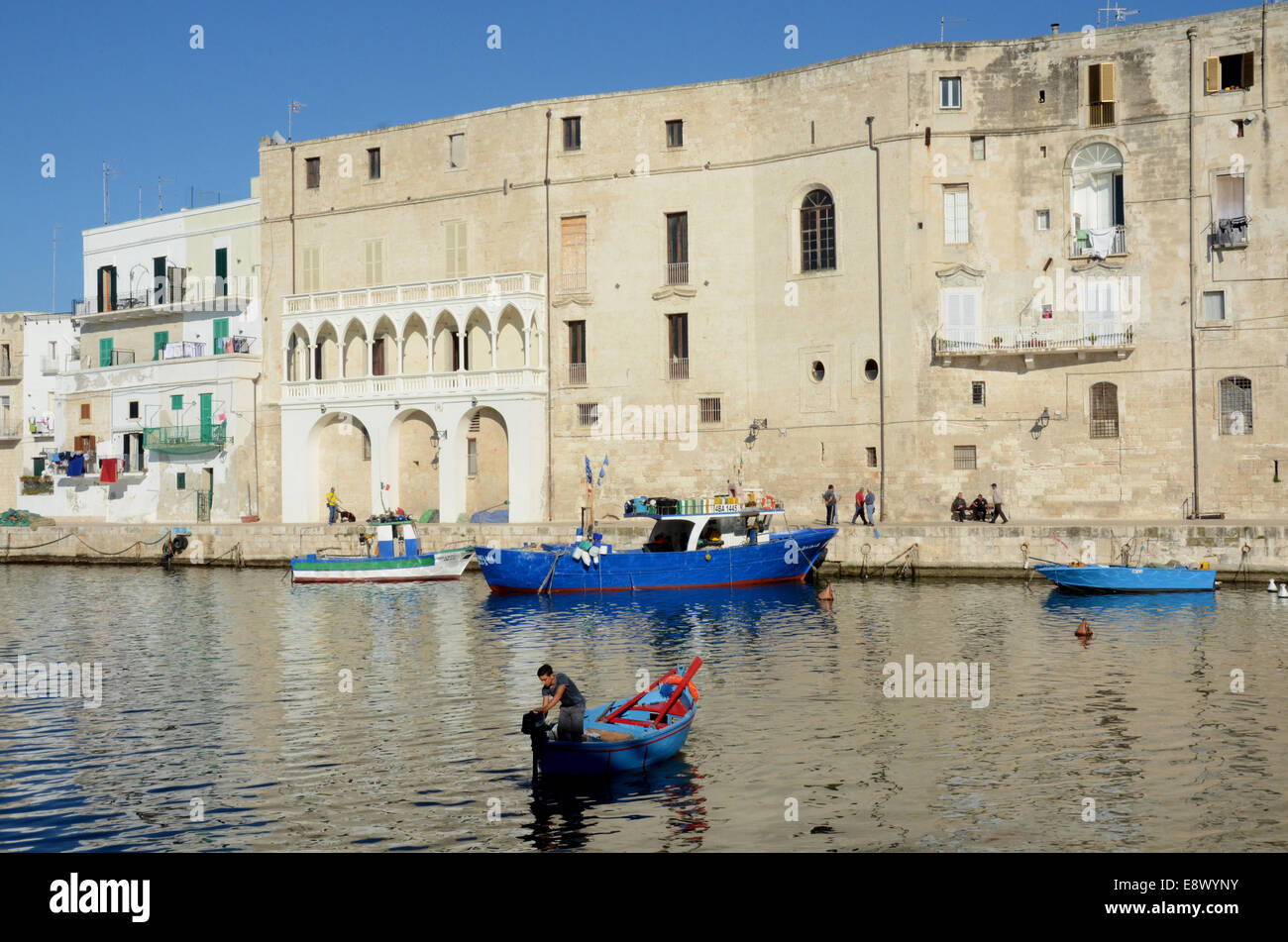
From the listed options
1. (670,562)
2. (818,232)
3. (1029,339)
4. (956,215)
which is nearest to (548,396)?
(818,232)

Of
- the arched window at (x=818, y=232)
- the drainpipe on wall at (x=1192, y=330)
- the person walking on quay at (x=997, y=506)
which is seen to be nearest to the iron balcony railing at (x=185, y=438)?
the arched window at (x=818, y=232)

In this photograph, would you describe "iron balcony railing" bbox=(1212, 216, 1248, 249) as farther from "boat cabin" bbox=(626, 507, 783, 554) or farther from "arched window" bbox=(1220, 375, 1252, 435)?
"boat cabin" bbox=(626, 507, 783, 554)

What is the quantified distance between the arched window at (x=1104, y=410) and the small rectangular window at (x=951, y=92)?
973cm

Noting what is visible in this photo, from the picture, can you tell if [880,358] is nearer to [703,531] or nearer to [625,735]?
[703,531]

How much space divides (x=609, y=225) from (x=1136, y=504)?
1963 cm

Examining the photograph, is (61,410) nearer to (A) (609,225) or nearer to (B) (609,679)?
(A) (609,225)

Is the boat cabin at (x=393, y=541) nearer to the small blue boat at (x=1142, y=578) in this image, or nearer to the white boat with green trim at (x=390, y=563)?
the white boat with green trim at (x=390, y=563)

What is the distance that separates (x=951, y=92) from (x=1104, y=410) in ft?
35.6

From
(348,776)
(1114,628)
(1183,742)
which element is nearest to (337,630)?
(348,776)

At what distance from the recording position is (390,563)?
3966cm

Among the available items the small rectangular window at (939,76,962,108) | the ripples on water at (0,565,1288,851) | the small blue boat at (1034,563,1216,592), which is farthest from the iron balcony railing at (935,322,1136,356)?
the ripples on water at (0,565,1288,851)

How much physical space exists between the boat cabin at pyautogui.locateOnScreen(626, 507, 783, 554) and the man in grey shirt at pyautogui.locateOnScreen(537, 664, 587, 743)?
2058cm

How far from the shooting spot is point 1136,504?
127 feet

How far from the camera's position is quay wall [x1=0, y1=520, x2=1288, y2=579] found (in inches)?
1326
